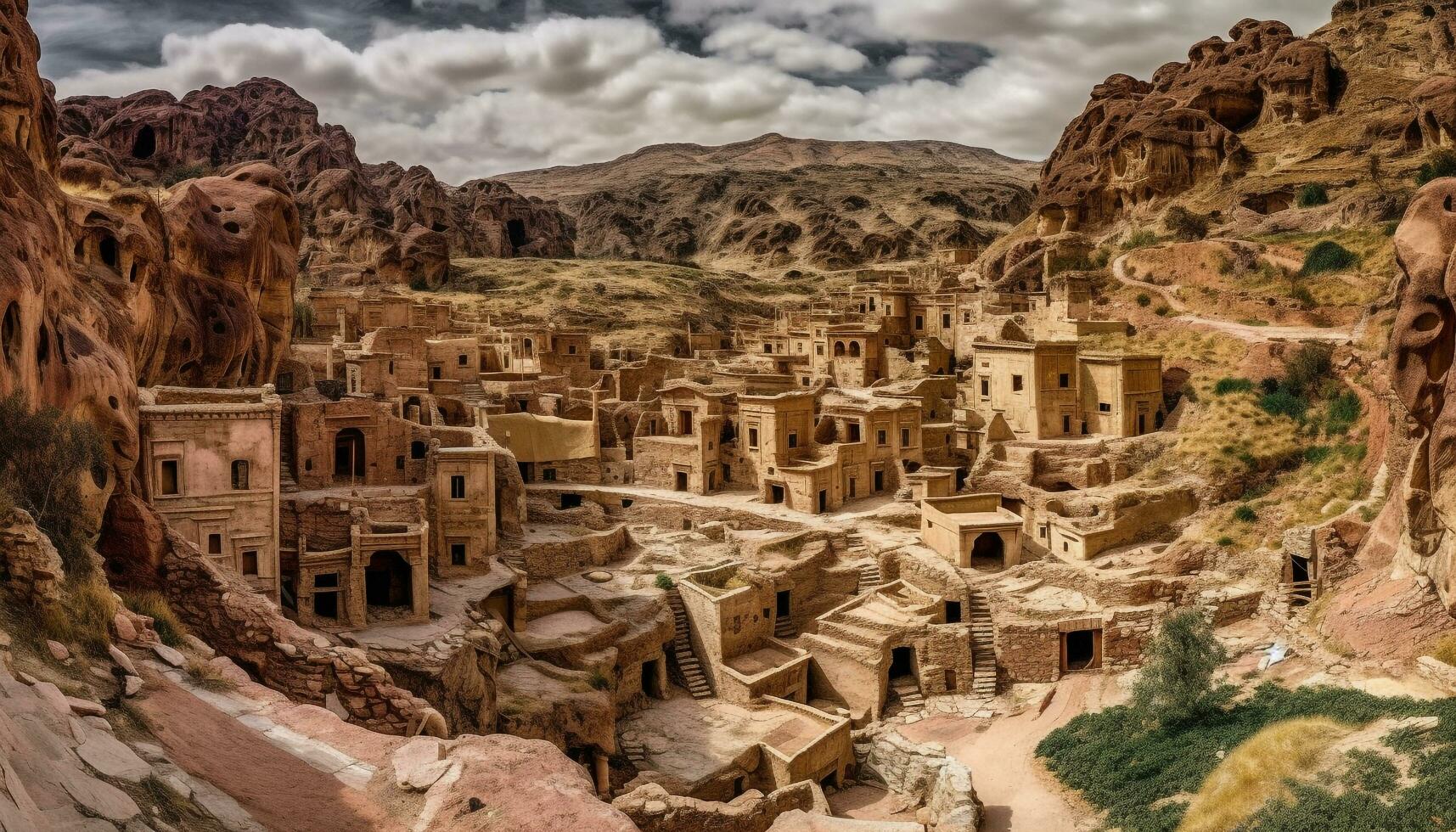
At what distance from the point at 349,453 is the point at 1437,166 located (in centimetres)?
Result: 4916

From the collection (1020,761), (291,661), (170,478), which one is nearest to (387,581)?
(170,478)

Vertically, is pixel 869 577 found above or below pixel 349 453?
below

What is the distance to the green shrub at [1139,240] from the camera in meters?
53.6

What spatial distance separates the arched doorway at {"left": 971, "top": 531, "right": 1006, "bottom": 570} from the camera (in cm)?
3288

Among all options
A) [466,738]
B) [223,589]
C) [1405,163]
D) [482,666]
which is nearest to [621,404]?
[482,666]

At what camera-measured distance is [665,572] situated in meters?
32.4

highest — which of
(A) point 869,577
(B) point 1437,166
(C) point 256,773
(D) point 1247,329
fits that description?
(B) point 1437,166

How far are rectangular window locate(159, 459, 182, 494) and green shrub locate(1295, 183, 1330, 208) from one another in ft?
169

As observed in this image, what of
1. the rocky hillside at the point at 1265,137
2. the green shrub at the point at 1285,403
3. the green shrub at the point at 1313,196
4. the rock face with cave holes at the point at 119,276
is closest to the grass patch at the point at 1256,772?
the rock face with cave holes at the point at 119,276

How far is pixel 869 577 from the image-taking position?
33125mm

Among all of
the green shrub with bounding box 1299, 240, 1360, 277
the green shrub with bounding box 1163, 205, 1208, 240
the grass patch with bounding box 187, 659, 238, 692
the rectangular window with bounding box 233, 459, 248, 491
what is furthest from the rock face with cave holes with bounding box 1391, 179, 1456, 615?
the green shrub with bounding box 1163, 205, 1208, 240

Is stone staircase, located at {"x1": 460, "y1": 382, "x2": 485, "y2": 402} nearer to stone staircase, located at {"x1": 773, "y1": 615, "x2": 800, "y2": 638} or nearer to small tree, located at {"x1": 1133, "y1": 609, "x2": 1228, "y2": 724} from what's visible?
stone staircase, located at {"x1": 773, "y1": 615, "x2": 800, "y2": 638}

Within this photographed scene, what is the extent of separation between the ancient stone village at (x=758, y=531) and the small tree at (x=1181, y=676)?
0.31 feet

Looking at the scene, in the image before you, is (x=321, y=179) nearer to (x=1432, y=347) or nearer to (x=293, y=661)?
(x=293, y=661)
